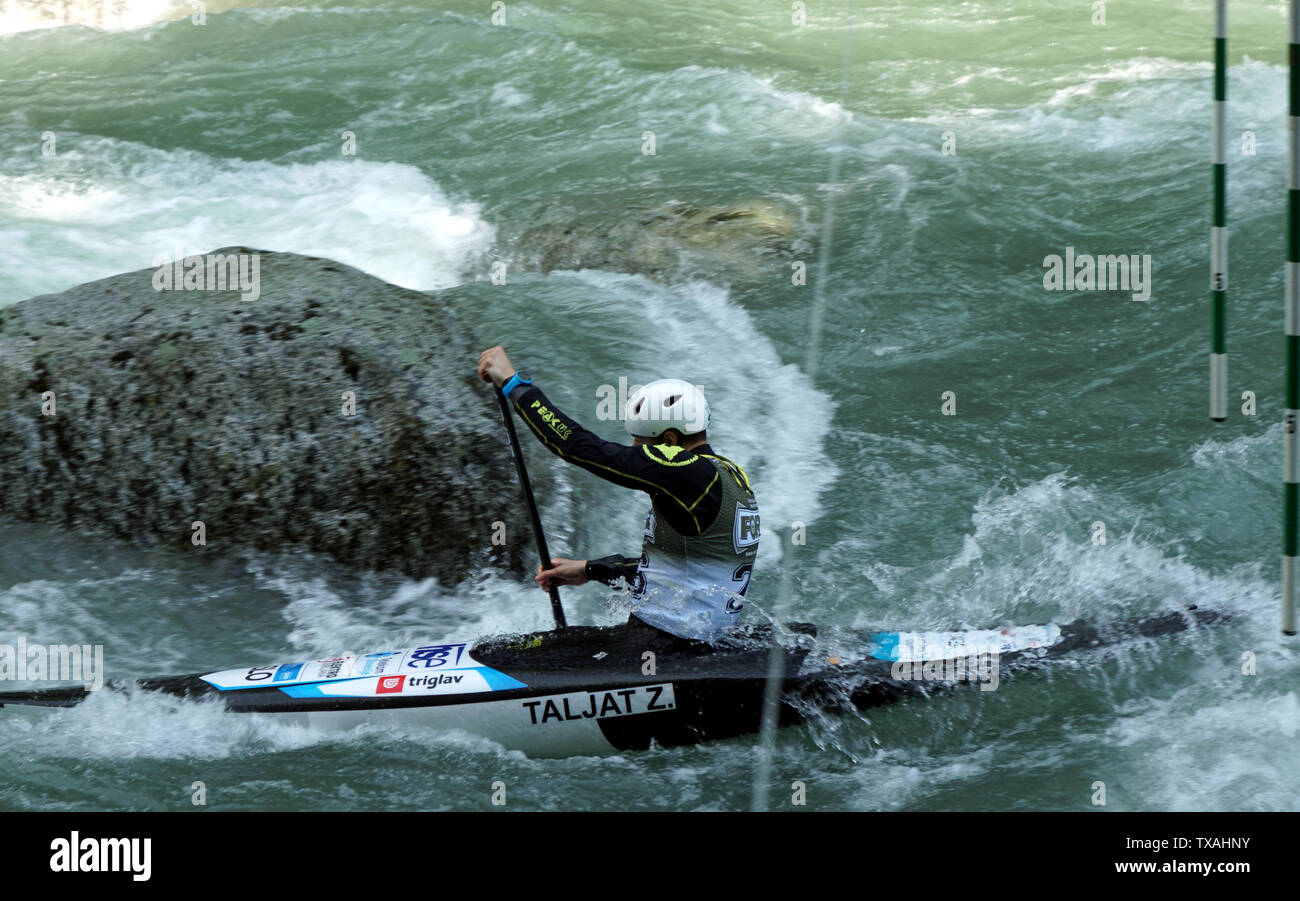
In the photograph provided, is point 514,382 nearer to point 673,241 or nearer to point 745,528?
point 745,528

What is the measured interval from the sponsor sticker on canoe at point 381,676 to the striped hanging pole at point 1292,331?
102 inches

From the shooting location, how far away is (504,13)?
13.8 meters

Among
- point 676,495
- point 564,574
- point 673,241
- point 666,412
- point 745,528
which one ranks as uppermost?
point 673,241

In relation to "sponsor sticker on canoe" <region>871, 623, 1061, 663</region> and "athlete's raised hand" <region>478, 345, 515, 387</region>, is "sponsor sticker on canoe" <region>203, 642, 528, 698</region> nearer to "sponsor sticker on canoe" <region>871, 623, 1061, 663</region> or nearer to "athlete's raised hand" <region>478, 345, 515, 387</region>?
"athlete's raised hand" <region>478, 345, 515, 387</region>

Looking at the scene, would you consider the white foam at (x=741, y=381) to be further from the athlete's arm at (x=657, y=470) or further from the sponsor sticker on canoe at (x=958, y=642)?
the athlete's arm at (x=657, y=470)

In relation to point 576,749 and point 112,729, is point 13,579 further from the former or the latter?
point 576,749

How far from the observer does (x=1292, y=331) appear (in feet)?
13.8

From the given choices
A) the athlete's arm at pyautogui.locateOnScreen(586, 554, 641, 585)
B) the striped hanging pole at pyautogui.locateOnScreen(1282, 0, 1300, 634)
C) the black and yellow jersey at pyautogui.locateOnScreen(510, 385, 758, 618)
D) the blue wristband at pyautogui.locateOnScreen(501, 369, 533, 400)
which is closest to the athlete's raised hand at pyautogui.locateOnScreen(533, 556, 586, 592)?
the athlete's arm at pyautogui.locateOnScreen(586, 554, 641, 585)

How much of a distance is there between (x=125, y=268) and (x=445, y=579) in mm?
4736

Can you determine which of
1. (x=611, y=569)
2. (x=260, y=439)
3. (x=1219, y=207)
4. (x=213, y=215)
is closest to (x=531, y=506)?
(x=611, y=569)

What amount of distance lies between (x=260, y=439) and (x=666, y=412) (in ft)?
7.59
